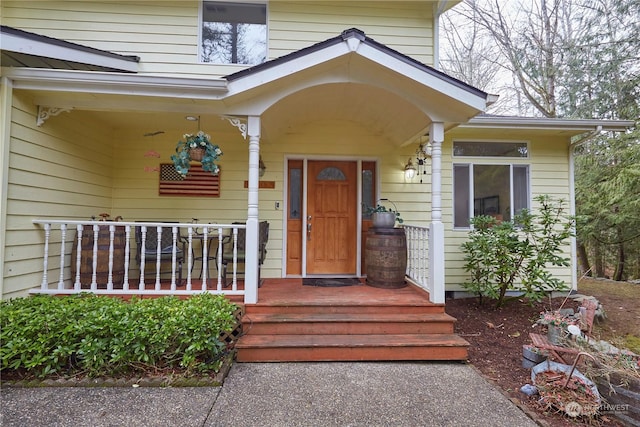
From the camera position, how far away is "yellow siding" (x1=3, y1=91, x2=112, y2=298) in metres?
2.94

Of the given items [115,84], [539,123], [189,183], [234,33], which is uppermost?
→ [234,33]

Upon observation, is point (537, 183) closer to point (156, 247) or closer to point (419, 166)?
point (419, 166)

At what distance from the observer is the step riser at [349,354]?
9.27ft

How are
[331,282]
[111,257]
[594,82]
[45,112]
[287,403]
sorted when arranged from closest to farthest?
1. [287,403]
2. [45,112]
3. [111,257]
4. [331,282]
5. [594,82]

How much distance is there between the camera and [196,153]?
3.42m

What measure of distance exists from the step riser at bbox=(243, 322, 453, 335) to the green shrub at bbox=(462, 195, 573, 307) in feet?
5.59

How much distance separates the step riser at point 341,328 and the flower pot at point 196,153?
6.42 feet

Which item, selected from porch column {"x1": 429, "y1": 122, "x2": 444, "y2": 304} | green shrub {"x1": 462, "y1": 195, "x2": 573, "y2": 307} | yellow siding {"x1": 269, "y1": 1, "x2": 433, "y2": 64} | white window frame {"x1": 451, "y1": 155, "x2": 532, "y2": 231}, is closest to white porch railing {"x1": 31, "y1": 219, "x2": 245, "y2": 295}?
porch column {"x1": 429, "y1": 122, "x2": 444, "y2": 304}

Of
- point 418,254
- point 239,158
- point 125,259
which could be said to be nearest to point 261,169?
point 239,158

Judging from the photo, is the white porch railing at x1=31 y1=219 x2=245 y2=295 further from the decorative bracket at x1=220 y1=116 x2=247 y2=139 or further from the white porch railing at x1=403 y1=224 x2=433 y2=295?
the white porch railing at x1=403 y1=224 x2=433 y2=295

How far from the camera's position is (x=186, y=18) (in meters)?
4.52

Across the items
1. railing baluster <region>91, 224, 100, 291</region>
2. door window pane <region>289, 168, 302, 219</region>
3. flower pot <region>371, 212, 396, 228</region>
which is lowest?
railing baluster <region>91, 224, 100, 291</region>

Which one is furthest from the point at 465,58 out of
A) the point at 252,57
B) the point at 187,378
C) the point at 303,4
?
the point at 187,378

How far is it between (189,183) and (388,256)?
3.20 metres
